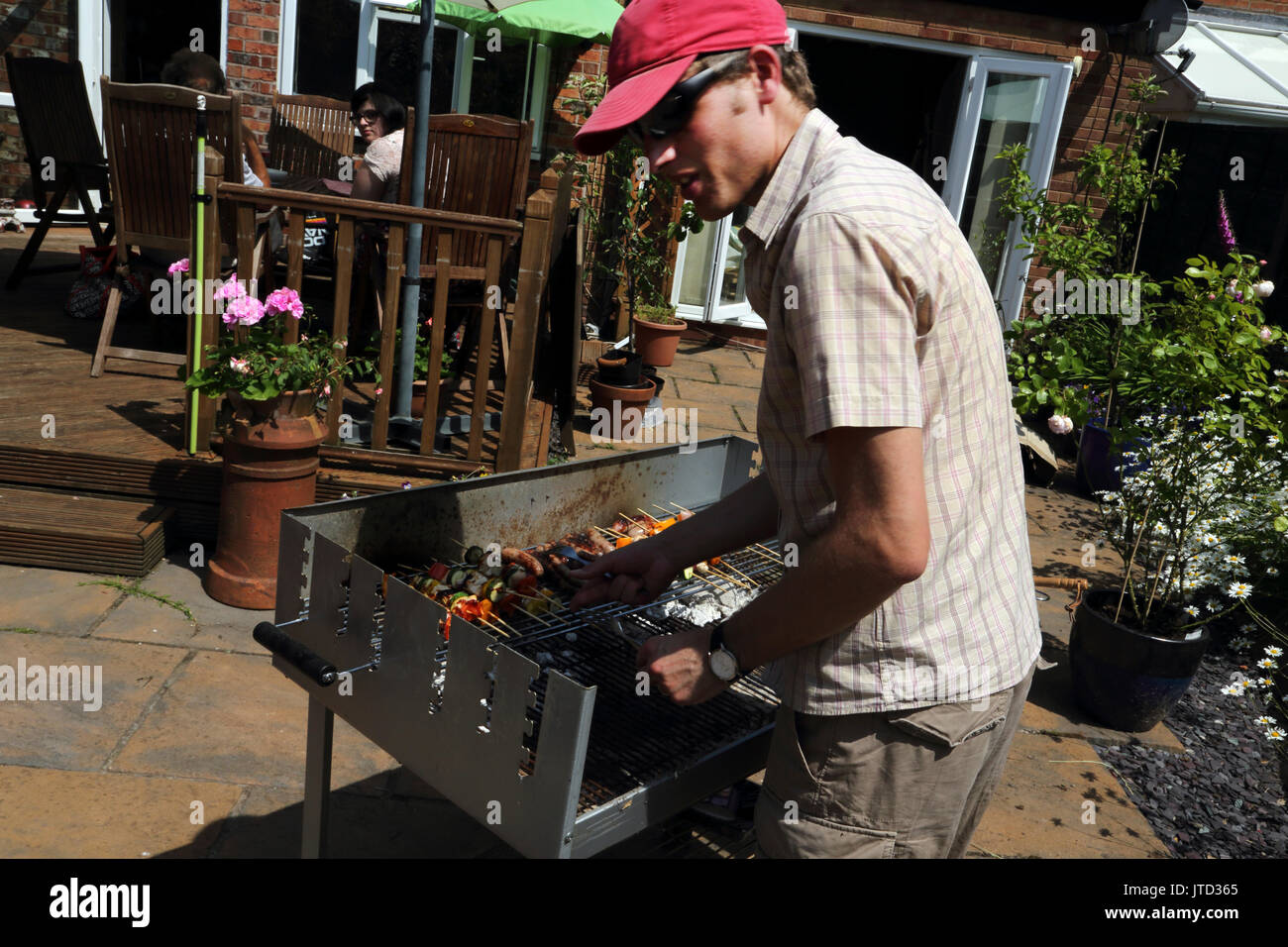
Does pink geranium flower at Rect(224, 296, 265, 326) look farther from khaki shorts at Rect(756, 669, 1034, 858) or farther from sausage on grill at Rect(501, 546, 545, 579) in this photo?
khaki shorts at Rect(756, 669, 1034, 858)

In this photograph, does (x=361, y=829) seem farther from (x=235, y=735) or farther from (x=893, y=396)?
(x=893, y=396)

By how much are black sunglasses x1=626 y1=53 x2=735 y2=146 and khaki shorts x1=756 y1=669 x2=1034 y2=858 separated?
0.89 m

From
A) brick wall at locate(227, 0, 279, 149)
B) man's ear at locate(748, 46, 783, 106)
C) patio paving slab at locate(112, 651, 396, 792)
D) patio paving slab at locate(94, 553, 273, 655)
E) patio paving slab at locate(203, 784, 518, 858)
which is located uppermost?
brick wall at locate(227, 0, 279, 149)

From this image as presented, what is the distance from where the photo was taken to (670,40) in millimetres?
1435

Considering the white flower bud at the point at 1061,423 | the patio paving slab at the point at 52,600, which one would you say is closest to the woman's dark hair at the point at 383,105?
the patio paving slab at the point at 52,600

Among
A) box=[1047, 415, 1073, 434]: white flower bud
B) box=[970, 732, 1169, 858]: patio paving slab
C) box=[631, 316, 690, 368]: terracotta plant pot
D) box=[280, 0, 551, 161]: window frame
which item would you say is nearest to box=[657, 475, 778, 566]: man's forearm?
box=[970, 732, 1169, 858]: patio paving slab

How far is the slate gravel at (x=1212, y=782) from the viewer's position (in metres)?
3.62

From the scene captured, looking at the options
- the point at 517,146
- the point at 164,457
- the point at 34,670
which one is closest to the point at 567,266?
the point at 517,146

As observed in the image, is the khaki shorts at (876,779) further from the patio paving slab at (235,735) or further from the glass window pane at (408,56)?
the glass window pane at (408,56)

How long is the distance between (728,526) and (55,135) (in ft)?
20.3

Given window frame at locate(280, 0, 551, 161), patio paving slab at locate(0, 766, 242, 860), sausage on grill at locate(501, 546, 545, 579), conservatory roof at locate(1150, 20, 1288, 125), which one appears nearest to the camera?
sausage on grill at locate(501, 546, 545, 579)

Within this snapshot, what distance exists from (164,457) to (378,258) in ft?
5.95

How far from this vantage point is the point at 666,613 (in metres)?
2.37

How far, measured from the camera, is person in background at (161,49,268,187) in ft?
18.9
